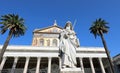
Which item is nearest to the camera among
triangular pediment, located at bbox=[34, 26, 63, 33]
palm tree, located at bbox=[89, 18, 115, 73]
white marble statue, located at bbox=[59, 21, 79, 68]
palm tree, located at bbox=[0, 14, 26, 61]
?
white marble statue, located at bbox=[59, 21, 79, 68]

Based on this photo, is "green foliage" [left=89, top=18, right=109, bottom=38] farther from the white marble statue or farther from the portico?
the white marble statue

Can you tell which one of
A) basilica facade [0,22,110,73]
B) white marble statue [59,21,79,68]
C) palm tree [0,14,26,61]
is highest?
palm tree [0,14,26,61]

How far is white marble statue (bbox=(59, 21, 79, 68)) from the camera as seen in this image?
17.5ft

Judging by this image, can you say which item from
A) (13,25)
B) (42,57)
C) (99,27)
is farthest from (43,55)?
(99,27)

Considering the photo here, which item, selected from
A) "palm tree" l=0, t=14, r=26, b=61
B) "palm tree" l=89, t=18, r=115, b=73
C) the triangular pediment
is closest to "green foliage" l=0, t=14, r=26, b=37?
"palm tree" l=0, t=14, r=26, b=61

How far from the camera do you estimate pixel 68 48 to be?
18.4 ft

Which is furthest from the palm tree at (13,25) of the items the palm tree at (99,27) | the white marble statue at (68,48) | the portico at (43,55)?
the white marble statue at (68,48)

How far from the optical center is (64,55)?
18.0 feet

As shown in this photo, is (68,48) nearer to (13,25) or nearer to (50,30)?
(13,25)

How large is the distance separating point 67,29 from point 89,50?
27600mm

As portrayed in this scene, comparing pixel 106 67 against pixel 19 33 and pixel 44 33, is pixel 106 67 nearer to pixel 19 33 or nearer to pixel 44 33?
pixel 44 33

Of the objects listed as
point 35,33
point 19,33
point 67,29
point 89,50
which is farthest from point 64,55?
point 35,33

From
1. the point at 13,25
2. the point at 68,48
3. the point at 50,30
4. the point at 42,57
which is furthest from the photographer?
the point at 50,30

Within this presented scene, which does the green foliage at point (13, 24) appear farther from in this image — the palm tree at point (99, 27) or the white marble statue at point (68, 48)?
the white marble statue at point (68, 48)
